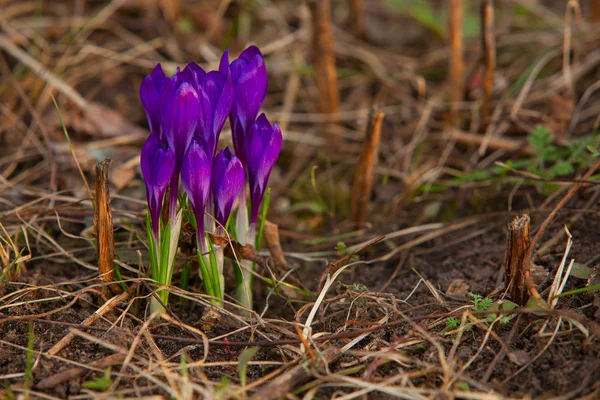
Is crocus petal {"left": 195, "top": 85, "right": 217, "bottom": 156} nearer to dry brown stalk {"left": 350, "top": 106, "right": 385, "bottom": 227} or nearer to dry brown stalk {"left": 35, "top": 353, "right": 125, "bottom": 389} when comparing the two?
dry brown stalk {"left": 35, "top": 353, "right": 125, "bottom": 389}

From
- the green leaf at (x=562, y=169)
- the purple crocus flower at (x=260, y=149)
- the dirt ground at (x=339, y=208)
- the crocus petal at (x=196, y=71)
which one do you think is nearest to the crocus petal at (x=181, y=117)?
the crocus petal at (x=196, y=71)

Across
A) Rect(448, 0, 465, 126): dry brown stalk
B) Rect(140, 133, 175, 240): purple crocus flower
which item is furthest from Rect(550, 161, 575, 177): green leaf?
Rect(140, 133, 175, 240): purple crocus flower

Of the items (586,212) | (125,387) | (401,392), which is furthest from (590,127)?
(125,387)

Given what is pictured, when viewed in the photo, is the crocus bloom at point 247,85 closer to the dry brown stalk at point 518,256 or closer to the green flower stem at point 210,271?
the green flower stem at point 210,271

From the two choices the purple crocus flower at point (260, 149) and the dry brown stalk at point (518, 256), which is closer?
the dry brown stalk at point (518, 256)

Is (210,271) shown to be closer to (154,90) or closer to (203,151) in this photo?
(203,151)

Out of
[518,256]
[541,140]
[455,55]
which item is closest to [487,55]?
[455,55]
